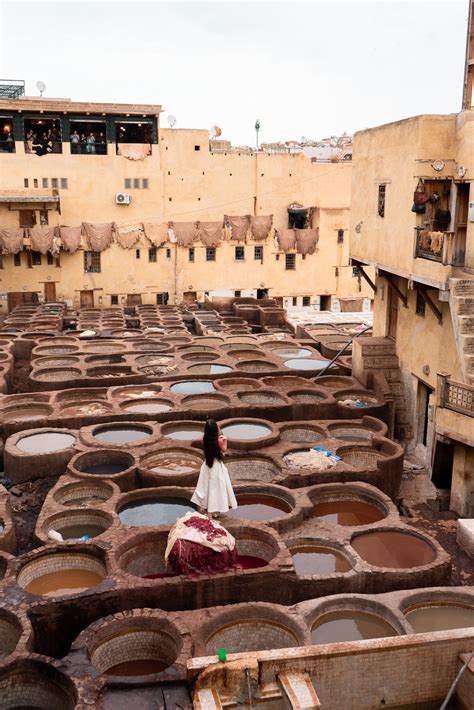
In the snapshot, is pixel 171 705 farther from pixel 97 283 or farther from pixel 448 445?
pixel 97 283

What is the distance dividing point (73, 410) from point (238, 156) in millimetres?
26090

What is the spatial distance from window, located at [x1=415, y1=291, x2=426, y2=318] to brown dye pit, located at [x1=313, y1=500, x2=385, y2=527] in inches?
230

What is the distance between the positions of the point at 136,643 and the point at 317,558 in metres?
3.64

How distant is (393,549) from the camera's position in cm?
1165

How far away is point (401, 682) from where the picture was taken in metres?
8.59

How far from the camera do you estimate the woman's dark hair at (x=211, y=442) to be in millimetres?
10156

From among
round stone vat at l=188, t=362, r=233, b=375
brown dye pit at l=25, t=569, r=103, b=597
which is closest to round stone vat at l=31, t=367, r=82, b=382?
round stone vat at l=188, t=362, r=233, b=375

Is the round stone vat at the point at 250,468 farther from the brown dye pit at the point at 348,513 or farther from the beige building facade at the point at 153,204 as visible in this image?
the beige building facade at the point at 153,204

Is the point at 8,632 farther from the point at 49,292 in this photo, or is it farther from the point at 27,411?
the point at 49,292

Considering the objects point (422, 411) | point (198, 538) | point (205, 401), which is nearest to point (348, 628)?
point (198, 538)

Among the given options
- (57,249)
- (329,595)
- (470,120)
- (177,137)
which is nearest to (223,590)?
(329,595)

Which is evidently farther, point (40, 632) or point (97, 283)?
point (97, 283)

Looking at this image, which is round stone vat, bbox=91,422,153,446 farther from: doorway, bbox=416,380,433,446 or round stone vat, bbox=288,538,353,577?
doorway, bbox=416,380,433,446

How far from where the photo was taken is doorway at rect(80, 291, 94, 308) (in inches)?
1501
